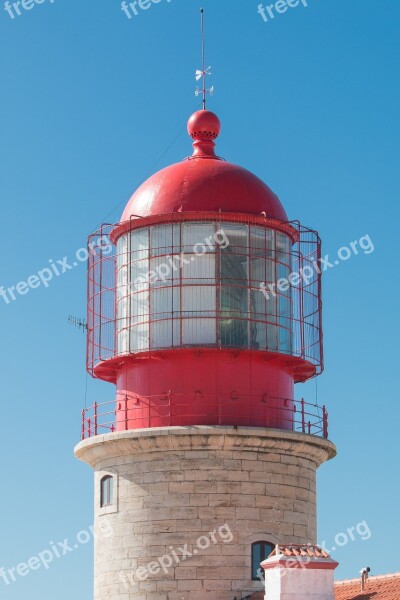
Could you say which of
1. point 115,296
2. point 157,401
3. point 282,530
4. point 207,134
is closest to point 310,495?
point 282,530

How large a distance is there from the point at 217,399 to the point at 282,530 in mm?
2533

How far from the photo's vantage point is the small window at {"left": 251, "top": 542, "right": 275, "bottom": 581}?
81.9 feet

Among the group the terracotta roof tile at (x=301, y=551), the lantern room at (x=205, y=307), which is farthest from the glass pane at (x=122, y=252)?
the terracotta roof tile at (x=301, y=551)

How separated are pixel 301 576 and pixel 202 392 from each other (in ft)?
14.2

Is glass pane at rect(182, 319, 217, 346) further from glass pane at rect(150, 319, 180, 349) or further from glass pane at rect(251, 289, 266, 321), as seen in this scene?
glass pane at rect(251, 289, 266, 321)

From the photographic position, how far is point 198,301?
2580 centimetres

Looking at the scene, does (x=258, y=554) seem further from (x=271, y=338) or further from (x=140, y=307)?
(x=140, y=307)

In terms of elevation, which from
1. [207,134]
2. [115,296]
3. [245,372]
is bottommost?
[245,372]

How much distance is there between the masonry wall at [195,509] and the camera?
24.9 meters

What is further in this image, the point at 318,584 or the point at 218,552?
the point at 218,552

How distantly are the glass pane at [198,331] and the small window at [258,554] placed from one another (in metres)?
3.62

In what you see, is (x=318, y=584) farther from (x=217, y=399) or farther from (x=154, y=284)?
(x=154, y=284)

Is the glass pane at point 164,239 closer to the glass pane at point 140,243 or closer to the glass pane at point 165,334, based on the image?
the glass pane at point 140,243

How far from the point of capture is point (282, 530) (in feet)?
83.7
